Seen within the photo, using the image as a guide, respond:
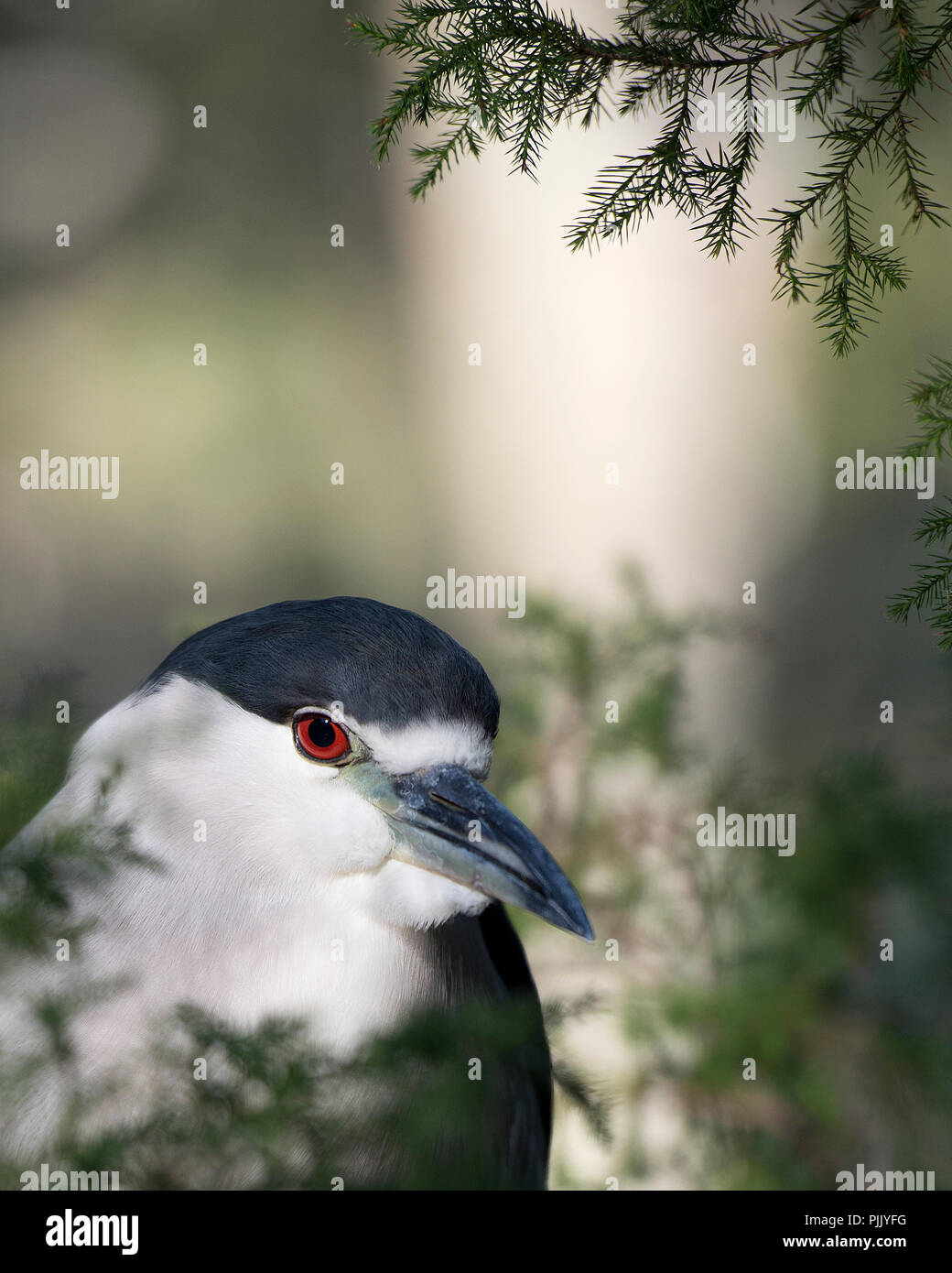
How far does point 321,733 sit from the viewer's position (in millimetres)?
958

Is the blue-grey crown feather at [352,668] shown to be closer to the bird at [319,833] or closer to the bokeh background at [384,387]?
the bird at [319,833]

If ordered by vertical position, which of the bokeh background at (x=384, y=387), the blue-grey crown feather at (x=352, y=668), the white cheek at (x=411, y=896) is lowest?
the white cheek at (x=411, y=896)

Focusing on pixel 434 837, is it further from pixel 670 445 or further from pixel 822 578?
pixel 822 578

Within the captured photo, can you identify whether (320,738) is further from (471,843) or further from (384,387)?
(384,387)

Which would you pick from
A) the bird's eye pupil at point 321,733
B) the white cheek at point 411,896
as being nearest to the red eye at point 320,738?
the bird's eye pupil at point 321,733

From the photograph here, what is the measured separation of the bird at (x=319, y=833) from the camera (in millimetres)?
906

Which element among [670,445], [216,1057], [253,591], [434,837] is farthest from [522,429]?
[216,1057]

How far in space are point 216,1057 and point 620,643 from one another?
736mm

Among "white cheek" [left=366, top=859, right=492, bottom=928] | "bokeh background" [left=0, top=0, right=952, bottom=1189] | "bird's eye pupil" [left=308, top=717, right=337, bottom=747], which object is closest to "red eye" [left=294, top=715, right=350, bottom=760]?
"bird's eye pupil" [left=308, top=717, right=337, bottom=747]

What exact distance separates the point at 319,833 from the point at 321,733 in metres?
0.08

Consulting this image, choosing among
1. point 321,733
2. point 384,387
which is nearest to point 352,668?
point 321,733

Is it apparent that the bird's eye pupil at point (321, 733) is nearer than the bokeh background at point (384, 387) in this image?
Yes

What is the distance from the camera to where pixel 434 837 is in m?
0.93

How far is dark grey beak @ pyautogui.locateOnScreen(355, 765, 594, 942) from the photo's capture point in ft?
2.95
